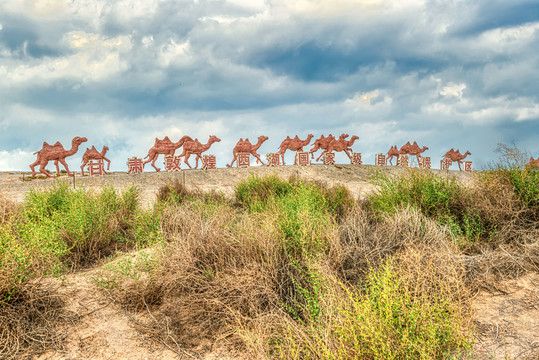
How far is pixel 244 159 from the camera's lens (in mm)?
21031

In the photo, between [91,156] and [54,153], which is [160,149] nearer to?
[91,156]

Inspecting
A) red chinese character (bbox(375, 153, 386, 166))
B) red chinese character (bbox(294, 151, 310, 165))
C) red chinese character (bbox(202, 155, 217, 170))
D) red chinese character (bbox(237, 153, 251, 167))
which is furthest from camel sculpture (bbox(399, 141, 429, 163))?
red chinese character (bbox(202, 155, 217, 170))

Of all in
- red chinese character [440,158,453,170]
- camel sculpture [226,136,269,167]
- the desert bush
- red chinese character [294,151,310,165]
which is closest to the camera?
the desert bush

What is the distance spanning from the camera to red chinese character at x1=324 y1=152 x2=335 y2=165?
2209 cm

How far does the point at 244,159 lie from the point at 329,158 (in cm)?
528

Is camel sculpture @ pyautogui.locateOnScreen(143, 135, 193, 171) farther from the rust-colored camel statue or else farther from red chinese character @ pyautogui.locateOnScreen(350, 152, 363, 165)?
red chinese character @ pyautogui.locateOnScreen(350, 152, 363, 165)

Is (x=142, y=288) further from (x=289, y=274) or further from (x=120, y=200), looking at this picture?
(x=120, y=200)

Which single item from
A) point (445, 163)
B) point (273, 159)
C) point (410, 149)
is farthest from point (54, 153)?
point (445, 163)

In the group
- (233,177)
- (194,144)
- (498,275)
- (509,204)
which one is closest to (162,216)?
(498,275)

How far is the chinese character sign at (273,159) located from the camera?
21372 millimetres

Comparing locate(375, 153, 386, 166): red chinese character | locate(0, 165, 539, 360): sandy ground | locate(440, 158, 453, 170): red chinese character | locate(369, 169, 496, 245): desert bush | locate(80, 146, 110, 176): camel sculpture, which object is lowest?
locate(0, 165, 539, 360): sandy ground

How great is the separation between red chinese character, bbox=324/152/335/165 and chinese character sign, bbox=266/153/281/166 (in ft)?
9.54

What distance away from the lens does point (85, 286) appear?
491 cm

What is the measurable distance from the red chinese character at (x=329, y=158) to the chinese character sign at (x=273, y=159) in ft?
9.54
